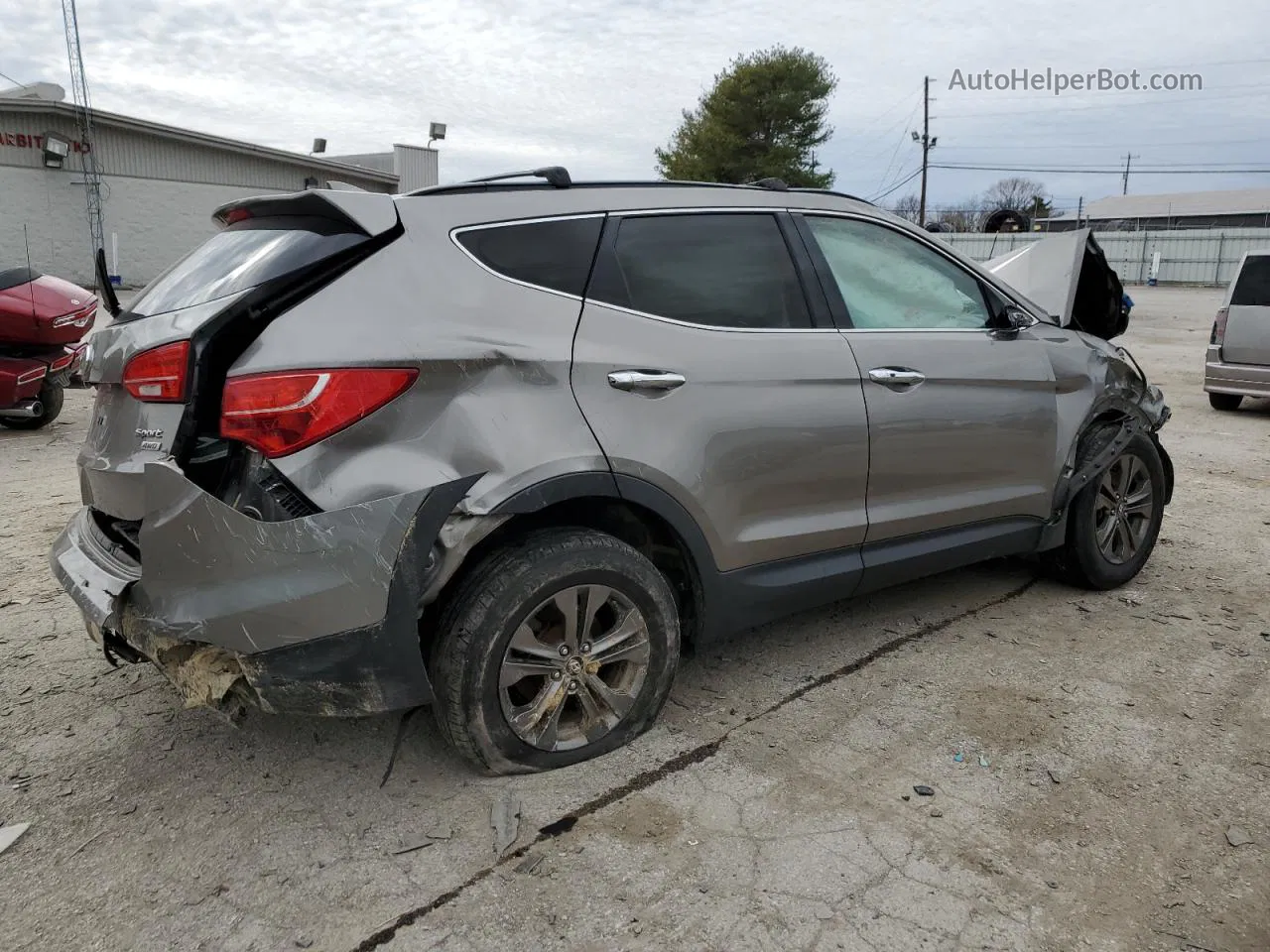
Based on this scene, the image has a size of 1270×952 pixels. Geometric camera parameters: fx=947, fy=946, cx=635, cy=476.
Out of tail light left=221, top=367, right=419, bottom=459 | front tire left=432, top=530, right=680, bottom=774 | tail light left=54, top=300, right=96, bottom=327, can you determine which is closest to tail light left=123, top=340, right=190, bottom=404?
tail light left=221, top=367, right=419, bottom=459

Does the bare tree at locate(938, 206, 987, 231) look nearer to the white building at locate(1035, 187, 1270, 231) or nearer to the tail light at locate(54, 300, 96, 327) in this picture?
the white building at locate(1035, 187, 1270, 231)

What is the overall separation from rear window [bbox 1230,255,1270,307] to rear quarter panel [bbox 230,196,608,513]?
31.9 feet

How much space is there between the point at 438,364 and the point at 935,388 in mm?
1971

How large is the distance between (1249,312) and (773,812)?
9.72 m

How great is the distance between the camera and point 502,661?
8.77ft

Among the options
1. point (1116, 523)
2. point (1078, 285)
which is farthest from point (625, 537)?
point (1078, 285)

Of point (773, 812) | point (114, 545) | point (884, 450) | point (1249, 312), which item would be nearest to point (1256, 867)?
point (773, 812)

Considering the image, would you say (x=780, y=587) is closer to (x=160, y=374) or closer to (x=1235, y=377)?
(x=160, y=374)

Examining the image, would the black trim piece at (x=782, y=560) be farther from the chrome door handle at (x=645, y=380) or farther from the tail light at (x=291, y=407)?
the tail light at (x=291, y=407)

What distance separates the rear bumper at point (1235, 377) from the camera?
9.77 metres

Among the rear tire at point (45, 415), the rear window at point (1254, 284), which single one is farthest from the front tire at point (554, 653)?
the rear window at point (1254, 284)

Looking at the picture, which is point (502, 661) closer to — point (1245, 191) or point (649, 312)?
point (649, 312)

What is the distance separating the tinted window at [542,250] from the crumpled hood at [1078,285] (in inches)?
106

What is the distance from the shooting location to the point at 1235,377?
1000 centimetres
